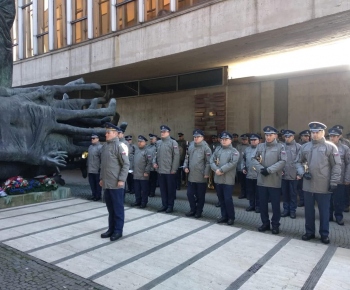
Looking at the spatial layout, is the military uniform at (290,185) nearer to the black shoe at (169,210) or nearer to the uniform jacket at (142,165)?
the black shoe at (169,210)

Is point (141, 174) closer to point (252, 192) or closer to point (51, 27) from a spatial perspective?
point (252, 192)

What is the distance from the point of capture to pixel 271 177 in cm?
540

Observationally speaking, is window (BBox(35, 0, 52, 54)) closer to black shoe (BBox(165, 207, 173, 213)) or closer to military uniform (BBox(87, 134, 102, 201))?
military uniform (BBox(87, 134, 102, 201))

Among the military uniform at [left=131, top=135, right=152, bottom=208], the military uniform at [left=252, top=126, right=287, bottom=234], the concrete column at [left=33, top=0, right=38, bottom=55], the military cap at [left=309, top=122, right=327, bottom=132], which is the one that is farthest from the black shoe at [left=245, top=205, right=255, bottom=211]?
the concrete column at [left=33, top=0, right=38, bottom=55]

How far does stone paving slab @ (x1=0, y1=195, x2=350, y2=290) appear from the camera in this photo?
3557 mm

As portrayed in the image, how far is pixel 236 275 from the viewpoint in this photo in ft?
12.2

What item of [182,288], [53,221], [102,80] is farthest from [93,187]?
[102,80]

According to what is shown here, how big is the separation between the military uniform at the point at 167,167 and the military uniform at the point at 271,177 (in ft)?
6.37

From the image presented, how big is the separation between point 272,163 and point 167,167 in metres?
2.37

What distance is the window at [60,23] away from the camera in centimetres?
1425

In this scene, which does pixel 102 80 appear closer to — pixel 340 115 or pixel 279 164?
pixel 340 115

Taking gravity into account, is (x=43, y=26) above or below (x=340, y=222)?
above

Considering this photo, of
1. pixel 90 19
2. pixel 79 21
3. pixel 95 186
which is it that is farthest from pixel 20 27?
pixel 95 186

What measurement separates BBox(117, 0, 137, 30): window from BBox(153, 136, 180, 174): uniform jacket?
5.99 m
